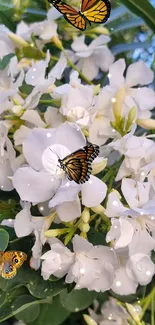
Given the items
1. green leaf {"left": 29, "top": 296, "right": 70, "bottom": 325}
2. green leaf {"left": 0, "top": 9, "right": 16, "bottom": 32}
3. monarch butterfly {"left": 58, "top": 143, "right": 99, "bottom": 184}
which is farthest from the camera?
green leaf {"left": 0, "top": 9, "right": 16, "bottom": 32}

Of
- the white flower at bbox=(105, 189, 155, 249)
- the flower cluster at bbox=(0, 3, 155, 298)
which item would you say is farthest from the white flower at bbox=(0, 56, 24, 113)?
the white flower at bbox=(105, 189, 155, 249)

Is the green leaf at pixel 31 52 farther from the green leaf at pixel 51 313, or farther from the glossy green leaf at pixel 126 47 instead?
the green leaf at pixel 51 313

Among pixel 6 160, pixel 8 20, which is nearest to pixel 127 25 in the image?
pixel 8 20

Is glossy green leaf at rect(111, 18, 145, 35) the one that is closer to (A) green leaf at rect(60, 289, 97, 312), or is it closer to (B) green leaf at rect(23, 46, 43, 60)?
(B) green leaf at rect(23, 46, 43, 60)

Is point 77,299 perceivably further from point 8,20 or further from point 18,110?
point 8,20

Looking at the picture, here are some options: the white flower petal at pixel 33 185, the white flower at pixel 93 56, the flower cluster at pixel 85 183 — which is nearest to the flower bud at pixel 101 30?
the white flower at pixel 93 56
